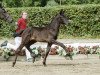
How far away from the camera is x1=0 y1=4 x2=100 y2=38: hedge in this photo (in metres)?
28.1

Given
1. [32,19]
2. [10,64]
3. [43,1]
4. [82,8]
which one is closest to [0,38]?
[32,19]

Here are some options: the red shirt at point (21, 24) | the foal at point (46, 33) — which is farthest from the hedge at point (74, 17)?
the foal at point (46, 33)

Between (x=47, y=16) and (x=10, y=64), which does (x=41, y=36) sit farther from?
(x=47, y=16)

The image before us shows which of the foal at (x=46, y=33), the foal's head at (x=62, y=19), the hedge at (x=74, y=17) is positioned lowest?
the hedge at (x=74, y=17)

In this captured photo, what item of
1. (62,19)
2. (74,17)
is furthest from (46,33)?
(74,17)

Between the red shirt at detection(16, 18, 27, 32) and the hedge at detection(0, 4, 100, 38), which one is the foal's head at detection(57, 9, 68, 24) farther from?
the hedge at detection(0, 4, 100, 38)

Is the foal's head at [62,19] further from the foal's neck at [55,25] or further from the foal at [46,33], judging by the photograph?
the foal's neck at [55,25]

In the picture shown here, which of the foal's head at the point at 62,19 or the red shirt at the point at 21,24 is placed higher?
the foal's head at the point at 62,19

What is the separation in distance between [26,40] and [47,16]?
505 inches

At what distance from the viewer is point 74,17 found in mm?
28266

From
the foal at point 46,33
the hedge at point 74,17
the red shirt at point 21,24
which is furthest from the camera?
the hedge at point 74,17

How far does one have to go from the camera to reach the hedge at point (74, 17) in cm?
2809

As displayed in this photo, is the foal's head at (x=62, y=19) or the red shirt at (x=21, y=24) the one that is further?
the red shirt at (x=21, y=24)

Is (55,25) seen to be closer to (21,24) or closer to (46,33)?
(46,33)
